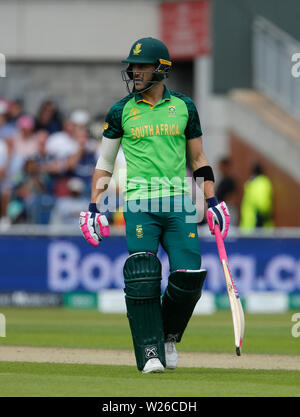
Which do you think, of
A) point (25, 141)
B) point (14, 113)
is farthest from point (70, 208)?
point (14, 113)

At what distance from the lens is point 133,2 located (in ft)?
77.9

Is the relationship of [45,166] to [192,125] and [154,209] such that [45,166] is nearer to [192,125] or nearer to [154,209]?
[192,125]

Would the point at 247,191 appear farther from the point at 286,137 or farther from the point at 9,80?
the point at 9,80

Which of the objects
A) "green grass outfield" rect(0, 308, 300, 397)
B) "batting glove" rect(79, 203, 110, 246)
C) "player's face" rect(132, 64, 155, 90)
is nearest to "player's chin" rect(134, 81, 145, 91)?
"player's face" rect(132, 64, 155, 90)

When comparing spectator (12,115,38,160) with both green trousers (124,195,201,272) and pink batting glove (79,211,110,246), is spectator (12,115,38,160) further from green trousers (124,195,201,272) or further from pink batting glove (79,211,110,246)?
green trousers (124,195,201,272)

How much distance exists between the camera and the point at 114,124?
26.9ft

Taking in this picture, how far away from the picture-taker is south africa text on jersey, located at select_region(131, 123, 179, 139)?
26.5ft

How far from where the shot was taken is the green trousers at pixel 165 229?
315 inches

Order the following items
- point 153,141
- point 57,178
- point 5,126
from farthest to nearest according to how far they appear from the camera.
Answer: point 5,126
point 57,178
point 153,141

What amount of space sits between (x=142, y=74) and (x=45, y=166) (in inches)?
434

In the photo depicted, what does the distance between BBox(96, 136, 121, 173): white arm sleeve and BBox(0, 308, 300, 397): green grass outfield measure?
146 cm

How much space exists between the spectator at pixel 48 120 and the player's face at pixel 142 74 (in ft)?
39.1
